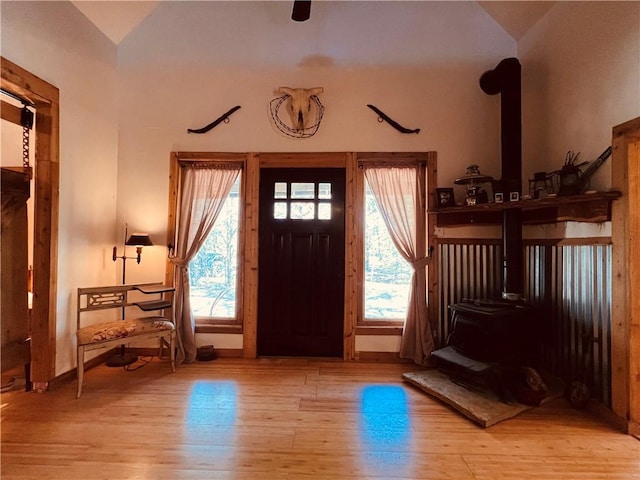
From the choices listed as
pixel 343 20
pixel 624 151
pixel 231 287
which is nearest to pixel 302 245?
pixel 231 287

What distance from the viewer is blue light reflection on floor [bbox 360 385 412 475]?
1831mm

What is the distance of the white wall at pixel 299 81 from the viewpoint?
338cm

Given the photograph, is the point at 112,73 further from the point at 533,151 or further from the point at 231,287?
the point at 533,151

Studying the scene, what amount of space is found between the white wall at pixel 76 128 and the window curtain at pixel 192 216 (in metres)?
0.75

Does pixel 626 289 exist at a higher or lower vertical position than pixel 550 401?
higher

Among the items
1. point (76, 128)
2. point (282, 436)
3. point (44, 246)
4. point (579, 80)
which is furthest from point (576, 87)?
point (44, 246)

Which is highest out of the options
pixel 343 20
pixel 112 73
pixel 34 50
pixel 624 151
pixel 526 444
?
pixel 343 20

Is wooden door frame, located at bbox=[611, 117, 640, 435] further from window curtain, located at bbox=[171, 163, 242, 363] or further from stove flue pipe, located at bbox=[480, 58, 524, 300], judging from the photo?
window curtain, located at bbox=[171, 163, 242, 363]

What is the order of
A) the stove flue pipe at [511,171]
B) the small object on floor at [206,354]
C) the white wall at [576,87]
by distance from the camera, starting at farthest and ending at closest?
the small object on floor at [206,354], the stove flue pipe at [511,171], the white wall at [576,87]

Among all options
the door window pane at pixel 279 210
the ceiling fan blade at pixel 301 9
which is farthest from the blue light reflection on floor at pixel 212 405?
the ceiling fan blade at pixel 301 9

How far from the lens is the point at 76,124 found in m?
2.94

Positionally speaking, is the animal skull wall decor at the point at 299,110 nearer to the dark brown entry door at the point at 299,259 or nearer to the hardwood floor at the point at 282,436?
the dark brown entry door at the point at 299,259

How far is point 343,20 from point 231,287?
3.18m

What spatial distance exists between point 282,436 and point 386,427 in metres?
0.71
